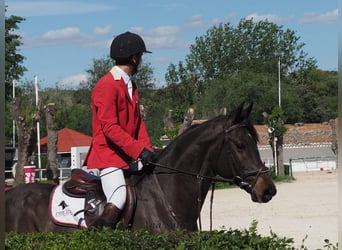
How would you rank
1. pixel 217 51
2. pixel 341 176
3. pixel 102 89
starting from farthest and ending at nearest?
pixel 217 51, pixel 102 89, pixel 341 176

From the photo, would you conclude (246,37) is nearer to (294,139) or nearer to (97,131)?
(294,139)

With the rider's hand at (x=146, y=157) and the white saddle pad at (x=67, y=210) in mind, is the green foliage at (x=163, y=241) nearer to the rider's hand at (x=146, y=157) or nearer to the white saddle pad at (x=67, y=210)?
the rider's hand at (x=146, y=157)

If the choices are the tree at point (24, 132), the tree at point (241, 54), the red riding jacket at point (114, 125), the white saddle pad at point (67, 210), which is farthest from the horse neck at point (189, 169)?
the tree at point (241, 54)

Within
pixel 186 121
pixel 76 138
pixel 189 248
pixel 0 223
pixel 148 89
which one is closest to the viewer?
pixel 0 223

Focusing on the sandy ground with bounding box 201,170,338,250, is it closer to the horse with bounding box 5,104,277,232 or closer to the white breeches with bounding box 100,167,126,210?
the horse with bounding box 5,104,277,232

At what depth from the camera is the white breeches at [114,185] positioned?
19.3 feet

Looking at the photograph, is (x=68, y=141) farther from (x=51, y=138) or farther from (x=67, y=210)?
(x=67, y=210)

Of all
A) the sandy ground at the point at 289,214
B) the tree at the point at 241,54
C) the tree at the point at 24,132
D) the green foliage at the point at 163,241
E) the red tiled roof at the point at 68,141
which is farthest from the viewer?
the tree at the point at 241,54

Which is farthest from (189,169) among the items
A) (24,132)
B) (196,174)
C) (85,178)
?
(24,132)

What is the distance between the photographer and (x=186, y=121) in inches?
1123

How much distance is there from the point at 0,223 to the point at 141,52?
12.1ft

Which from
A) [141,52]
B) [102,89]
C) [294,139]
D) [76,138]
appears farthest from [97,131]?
[294,139]

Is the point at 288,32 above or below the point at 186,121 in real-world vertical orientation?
above

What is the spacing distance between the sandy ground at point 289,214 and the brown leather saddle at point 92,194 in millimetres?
4240
